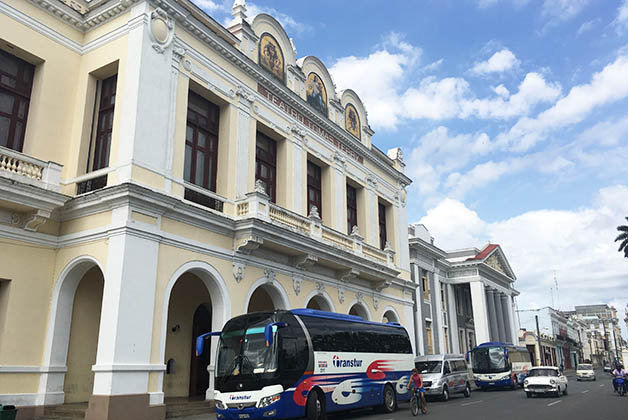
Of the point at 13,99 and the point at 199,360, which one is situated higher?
the point at 13,99

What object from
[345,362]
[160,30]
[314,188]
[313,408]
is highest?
[160,30]

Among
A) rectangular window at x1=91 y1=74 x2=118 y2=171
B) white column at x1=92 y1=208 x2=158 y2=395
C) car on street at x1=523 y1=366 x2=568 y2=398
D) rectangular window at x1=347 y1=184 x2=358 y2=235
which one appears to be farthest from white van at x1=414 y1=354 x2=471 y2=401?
rectangular window at x1=91 y1=74 x2=118 y2=171

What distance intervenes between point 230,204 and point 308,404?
741 centimetres

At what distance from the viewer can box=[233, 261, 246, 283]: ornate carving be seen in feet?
56.8

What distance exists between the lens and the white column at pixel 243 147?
1865 cm

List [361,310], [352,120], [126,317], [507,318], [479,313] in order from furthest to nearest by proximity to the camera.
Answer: [507,318]
[479,313]
[352,120]
[361,310]
[126,317]

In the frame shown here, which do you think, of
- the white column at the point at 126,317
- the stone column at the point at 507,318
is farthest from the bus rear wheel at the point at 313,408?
the stone column at the point at 507,318

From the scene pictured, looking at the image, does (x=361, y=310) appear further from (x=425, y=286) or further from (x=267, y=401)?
(x=425, y=286)

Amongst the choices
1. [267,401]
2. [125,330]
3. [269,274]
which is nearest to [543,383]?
[269,274]

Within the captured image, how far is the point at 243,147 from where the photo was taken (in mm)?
19031

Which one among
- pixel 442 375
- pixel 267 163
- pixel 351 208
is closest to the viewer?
pixel 267 163

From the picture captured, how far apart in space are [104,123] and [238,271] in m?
6.30

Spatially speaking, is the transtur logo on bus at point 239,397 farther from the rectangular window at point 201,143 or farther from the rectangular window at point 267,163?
the rectangular window at point 267,163

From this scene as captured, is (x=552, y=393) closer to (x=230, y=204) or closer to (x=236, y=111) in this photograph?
(x=230, y=204)
